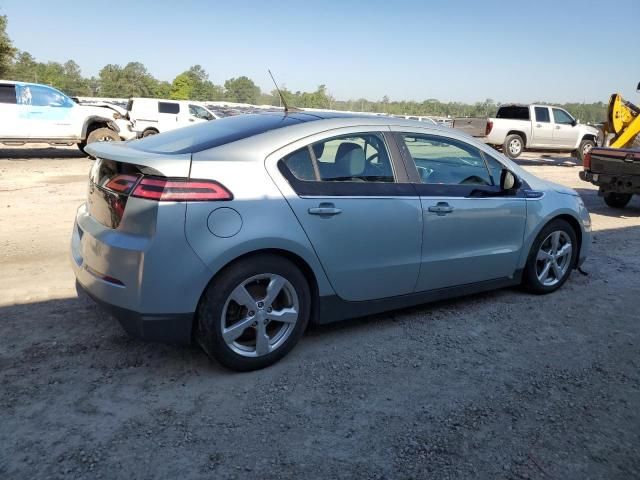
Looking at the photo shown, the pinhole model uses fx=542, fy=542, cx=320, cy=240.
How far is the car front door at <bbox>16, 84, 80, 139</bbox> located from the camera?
575 inches

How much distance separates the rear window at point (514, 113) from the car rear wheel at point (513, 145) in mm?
939

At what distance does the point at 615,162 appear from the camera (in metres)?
9.23

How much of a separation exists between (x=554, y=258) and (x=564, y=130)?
56.9 ft

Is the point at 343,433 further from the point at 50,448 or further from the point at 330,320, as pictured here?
the point at 50,448

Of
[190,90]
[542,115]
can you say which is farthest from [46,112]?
[190,90]

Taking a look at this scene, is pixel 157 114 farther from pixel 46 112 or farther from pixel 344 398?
pixel 344 398

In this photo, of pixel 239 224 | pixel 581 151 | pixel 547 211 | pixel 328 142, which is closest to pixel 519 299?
pixel 547 211

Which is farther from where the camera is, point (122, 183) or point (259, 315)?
point (259, 315)

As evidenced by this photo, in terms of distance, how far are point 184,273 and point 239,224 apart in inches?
16.1

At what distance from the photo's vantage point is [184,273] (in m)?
2.98

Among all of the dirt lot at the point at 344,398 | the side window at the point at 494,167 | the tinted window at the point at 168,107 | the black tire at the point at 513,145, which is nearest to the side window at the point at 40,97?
the tinted window at the point at 168,107

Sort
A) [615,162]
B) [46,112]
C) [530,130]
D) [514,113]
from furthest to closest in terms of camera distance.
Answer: [514,113], [530,130], [46,112], [615,162]

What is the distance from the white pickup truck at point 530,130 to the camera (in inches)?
768

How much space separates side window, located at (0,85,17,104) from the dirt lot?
11.8 metres
